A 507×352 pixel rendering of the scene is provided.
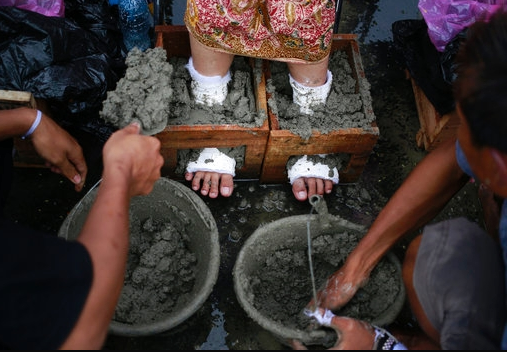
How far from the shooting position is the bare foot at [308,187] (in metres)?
2.50

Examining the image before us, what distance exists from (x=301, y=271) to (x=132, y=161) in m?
1.00

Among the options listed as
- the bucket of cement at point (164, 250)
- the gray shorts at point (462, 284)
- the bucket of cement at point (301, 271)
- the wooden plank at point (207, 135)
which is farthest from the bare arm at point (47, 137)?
the gray shorts at point (462, 284)

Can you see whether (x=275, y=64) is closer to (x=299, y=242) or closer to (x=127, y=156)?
(x=299, y=242)

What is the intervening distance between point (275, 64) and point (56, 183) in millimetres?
1280

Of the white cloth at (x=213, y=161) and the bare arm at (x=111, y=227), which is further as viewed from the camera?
the white cloth at (x=213, y=161)

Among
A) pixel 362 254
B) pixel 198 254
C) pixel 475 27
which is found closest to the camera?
pixel 475 27

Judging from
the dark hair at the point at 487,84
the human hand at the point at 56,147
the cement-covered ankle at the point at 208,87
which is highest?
the dark hair at the point at 487,84

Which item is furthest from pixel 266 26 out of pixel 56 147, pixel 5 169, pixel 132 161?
pixel 5 169

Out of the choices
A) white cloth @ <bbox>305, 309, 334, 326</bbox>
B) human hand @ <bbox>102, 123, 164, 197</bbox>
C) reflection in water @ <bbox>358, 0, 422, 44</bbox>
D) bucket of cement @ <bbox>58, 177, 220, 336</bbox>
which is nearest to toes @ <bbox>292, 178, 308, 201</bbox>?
bucket of cement @ <bbox>58, 177, 220, 336</bbox>

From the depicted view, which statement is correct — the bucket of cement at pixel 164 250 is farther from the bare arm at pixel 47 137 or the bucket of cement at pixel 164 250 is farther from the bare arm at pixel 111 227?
the bare arm at pixel 111 227

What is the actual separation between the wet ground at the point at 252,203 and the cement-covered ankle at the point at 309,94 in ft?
1.52

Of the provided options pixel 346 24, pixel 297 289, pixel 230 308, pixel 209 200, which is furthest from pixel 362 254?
pixel 346 24

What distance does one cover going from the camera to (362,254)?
2002 millimetres

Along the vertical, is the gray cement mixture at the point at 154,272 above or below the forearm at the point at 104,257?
below
